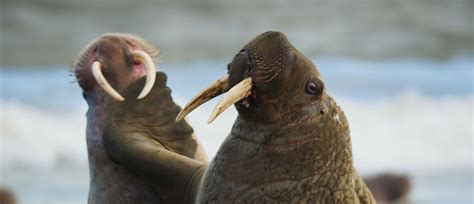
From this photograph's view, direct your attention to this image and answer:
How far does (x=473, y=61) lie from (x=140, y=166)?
1103 cm

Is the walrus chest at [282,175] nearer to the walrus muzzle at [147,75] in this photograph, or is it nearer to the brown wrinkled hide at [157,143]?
the brown wrinkled hide at [157,143]

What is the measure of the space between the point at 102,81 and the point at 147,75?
0.55ft

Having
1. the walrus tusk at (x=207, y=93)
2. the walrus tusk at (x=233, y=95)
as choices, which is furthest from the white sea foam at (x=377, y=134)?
the walrus tusk at (x=233, y=95)

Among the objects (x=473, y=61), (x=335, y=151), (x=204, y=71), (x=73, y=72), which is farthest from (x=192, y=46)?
(x=335, y=151)

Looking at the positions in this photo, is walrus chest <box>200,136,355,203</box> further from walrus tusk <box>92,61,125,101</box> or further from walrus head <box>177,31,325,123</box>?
walrus tusk <box>92,61,125,101</box>

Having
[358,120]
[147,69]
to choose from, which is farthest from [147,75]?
[358,120]

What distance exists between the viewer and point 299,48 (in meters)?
13.0

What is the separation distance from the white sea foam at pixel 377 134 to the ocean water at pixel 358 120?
0.5 inches

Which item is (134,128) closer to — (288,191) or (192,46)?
(288,191)

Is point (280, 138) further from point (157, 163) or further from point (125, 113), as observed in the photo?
point (125, 113)

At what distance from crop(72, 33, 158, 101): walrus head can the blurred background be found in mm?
6819

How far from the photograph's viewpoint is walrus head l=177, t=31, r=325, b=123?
2836mm

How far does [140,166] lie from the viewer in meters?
3.38

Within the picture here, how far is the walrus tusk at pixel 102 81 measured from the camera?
3562 mm
